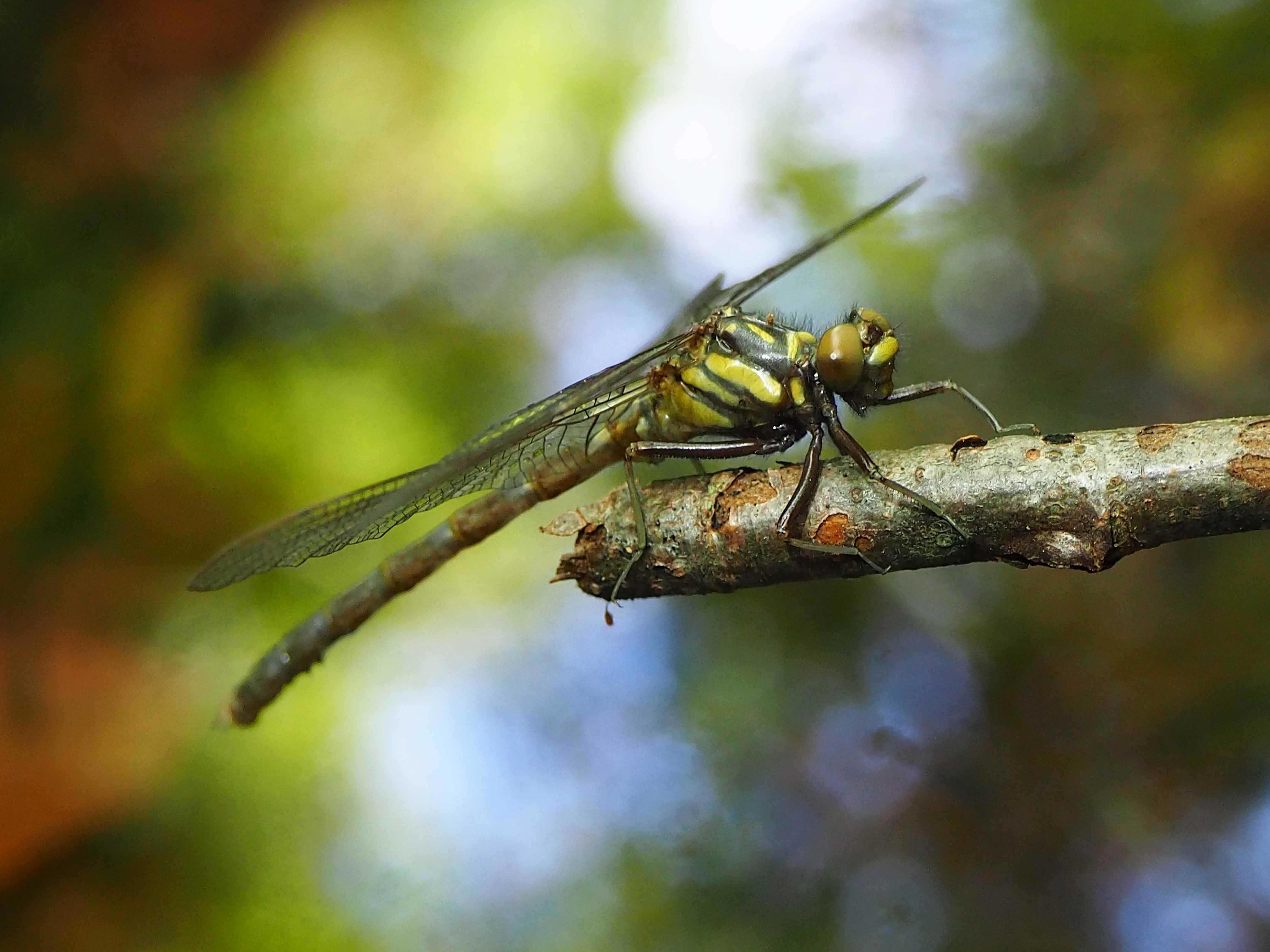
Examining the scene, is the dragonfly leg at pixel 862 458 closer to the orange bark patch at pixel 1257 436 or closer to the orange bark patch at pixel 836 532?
the orange bark patch at pixel 836 532

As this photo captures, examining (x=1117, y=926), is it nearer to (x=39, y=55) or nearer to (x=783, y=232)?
(x=783, y=232)

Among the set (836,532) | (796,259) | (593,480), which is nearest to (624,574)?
(836,532)

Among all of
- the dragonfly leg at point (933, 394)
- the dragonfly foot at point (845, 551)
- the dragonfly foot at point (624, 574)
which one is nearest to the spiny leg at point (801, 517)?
the dragonfly foot at point (845, 551)

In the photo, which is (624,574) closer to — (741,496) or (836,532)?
(741,496)

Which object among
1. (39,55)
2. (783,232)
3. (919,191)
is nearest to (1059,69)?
(919,191)

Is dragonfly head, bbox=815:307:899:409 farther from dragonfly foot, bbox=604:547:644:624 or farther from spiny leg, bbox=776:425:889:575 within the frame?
dragonfly foot, bbox=604:547:644:624
